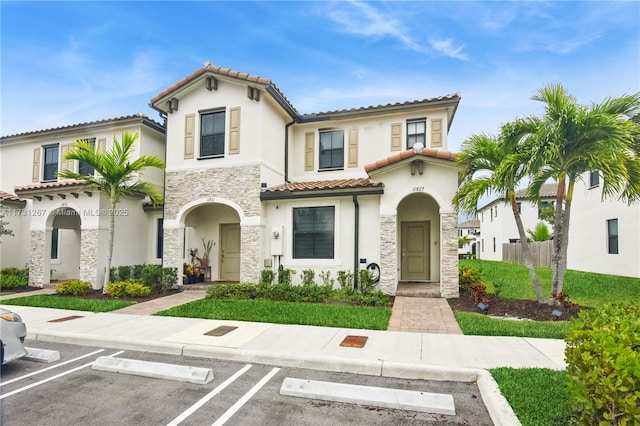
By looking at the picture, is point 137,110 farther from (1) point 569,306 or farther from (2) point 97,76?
(1) point 569,306

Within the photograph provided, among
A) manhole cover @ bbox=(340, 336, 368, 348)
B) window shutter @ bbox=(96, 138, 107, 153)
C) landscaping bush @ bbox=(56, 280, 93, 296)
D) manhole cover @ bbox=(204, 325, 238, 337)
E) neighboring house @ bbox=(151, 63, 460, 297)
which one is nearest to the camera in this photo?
manhole cover @ bbox=(340, 336, 368, 348)

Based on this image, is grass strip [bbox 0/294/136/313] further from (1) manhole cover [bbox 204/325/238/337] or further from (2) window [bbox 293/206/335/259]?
(2) window [bbox 293/206/335/259]

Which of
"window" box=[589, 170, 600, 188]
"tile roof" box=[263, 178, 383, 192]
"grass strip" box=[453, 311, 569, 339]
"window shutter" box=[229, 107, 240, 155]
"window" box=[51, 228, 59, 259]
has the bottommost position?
"grass strip" box=[453, 311, 569, 339]

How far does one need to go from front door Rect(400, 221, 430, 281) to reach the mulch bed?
318cm

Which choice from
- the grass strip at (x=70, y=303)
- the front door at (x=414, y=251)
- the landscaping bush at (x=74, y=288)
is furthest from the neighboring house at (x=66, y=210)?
the front door at (x=414, y=251)

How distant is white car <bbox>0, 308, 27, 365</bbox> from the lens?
506cm

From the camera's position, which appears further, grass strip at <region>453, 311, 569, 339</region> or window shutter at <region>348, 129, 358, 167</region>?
window shutter at <region>348, 129, 358, 167</region>

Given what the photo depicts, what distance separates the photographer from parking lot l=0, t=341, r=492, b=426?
392 centimetres

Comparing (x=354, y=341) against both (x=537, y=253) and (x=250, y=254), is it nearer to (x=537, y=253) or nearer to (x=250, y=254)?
(x=250, y=254)

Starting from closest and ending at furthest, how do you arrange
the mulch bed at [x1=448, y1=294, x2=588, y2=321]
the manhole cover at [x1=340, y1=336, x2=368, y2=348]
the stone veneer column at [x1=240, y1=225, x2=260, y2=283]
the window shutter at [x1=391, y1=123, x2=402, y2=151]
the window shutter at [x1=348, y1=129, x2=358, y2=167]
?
the manhole cover at [x1=340, y1=336, x2=368, y2=348], the mulch bed at [x1=448, y1=294, x2=588, y2=321], the stone veneer column at [x1=240, y1=225, x2=260, y2=283], the window shutter at [x1=391, y1=123, x2=402, y2=151], the window shutter at [x1=348, y1=129, x2=358, y2=167]

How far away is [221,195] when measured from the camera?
12.8m

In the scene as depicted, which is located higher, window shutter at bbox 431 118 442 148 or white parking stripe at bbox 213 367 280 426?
window shutter at bbox 431 118 442 148

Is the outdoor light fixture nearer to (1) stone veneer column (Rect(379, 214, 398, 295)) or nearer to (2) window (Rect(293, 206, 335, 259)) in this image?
(1) stone veneer column (Rect(379, 214, 398, 295))

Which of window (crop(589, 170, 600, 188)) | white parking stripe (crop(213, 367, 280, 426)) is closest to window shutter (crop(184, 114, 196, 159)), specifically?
white parking stripe (crop(213, 367, 280, 426))
